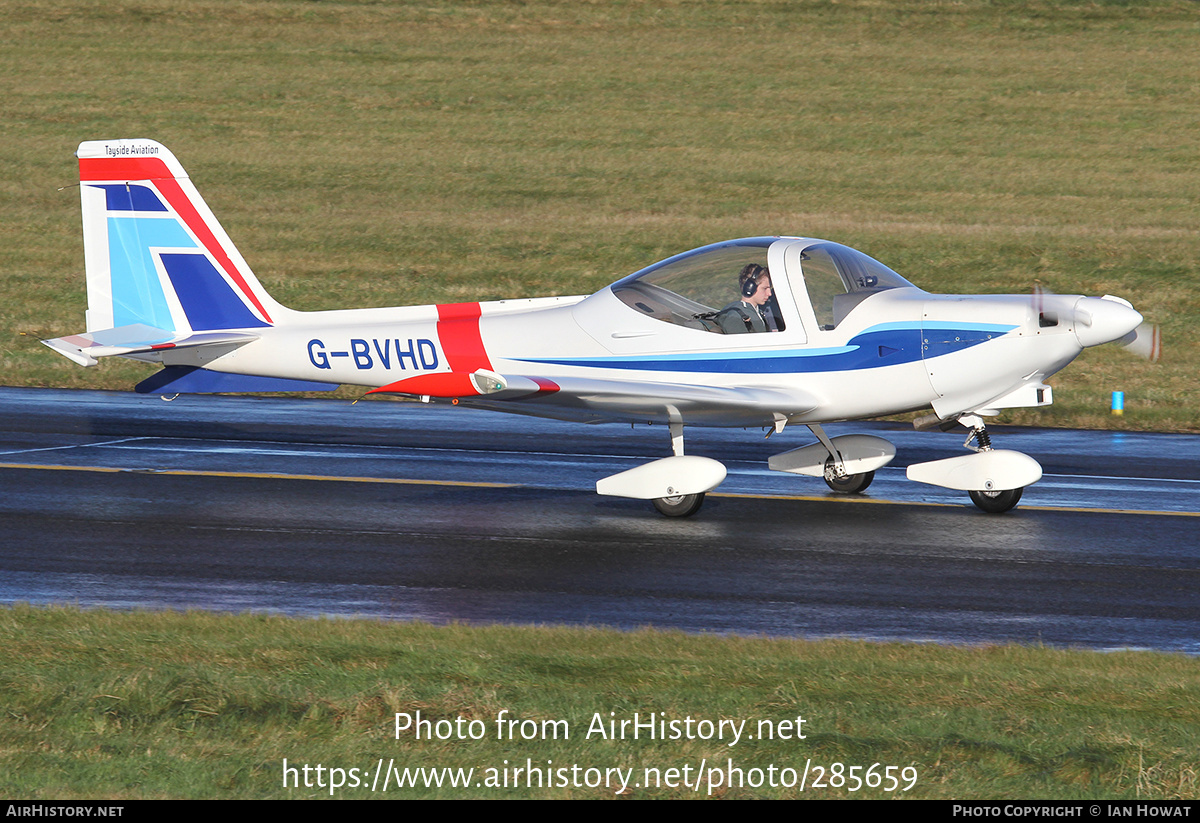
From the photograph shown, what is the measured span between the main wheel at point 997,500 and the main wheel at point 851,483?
1.02 meters

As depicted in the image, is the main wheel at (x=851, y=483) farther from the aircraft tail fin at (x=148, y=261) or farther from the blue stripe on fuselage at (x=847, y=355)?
the aircraft tail fin at (x=148, y=261)

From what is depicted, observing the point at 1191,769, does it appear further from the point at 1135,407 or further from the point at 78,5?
the point at 78,5

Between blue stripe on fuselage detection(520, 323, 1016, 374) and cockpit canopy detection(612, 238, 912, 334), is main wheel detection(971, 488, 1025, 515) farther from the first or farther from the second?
cockpit canopy detection(612, 238, 912, 334)

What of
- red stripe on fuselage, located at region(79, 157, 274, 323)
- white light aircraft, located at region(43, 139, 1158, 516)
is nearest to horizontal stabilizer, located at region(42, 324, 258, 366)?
white light aircraft, located at region(43, 139, 1158, 516)

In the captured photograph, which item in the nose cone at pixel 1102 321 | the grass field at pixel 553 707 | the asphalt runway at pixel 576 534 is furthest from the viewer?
the nose cone at pixel 1102 321

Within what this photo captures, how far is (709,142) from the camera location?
123 ft

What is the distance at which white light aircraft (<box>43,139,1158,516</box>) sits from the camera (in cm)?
1145

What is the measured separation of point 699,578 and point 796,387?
2.41 metres

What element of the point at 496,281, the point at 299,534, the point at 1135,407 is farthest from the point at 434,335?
the point at 496,281

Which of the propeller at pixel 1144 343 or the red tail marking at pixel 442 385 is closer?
the red tail marking at pixel 442 385

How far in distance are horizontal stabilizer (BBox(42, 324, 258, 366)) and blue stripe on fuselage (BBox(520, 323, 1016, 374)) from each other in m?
3.56

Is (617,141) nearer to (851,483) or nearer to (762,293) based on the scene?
(851,483)

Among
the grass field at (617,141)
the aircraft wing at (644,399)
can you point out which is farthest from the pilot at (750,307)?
the grass field at (617,141)

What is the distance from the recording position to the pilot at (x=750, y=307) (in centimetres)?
1184
